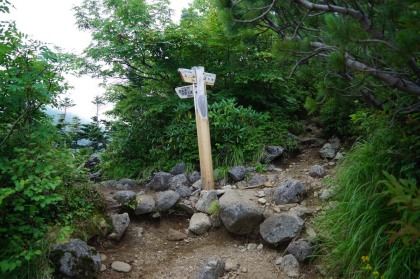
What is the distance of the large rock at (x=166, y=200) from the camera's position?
13.9 feet

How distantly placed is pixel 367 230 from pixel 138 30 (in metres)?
5.81

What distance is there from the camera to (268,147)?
5.59 m

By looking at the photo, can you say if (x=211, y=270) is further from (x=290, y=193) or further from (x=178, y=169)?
(x=178, y=169)

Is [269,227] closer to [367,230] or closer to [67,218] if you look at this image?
[367,230]

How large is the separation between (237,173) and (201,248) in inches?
66.9

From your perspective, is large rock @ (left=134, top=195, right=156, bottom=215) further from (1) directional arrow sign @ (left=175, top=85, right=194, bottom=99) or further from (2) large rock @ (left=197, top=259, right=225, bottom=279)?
(1) directional arrow sign @ (left=175, top=85, right=194, bottom=99)

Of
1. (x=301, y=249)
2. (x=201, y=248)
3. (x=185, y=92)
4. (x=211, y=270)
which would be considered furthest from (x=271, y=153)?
(x=211, y=270)

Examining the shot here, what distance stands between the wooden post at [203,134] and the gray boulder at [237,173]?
1.32ft

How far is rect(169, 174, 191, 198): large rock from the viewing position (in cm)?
474

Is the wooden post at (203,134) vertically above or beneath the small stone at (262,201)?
above

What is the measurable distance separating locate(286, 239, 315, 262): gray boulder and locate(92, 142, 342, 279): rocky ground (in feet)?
0.22

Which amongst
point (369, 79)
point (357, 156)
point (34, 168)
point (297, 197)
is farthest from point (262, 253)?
point (34, 168)

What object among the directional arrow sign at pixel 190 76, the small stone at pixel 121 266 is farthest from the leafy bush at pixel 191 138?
the small stone at pixel 121 266

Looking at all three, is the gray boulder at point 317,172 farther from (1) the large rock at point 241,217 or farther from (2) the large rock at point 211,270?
(2) the large rock at point 211,270
